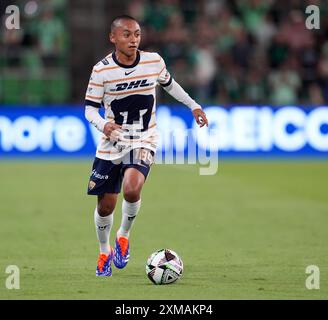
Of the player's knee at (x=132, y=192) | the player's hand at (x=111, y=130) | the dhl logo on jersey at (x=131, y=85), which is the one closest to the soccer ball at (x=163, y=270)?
the player's knee at (x=132, y=192)

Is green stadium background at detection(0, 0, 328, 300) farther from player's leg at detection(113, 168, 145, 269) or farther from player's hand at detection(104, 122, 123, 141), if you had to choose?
player's hand at detection(104, 122, 123, 141)

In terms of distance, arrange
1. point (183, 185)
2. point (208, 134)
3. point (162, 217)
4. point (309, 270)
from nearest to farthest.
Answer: point (309, 270) < point (162, 217) < point (183, 185) < point (208, 134)

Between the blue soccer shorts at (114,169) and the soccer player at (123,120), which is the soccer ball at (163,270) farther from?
the blue soccer shorts at (114,169)

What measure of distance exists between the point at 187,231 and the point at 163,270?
3638mm

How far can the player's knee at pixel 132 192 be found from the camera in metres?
9.38

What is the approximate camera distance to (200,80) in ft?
77.2

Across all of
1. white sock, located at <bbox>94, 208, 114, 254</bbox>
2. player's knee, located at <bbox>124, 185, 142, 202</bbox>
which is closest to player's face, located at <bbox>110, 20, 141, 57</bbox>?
player's knee, located at <bbox>124, 185, 142, 202</bbox>

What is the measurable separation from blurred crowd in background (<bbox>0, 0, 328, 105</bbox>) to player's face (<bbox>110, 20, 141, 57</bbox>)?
13664 mm

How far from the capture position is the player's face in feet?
30.8

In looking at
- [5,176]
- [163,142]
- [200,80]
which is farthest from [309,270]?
[200,80]

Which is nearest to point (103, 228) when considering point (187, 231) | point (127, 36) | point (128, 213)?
point (128, 213)

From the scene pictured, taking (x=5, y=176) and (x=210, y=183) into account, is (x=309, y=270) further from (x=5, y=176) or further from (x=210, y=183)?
(x=5, y=176)
